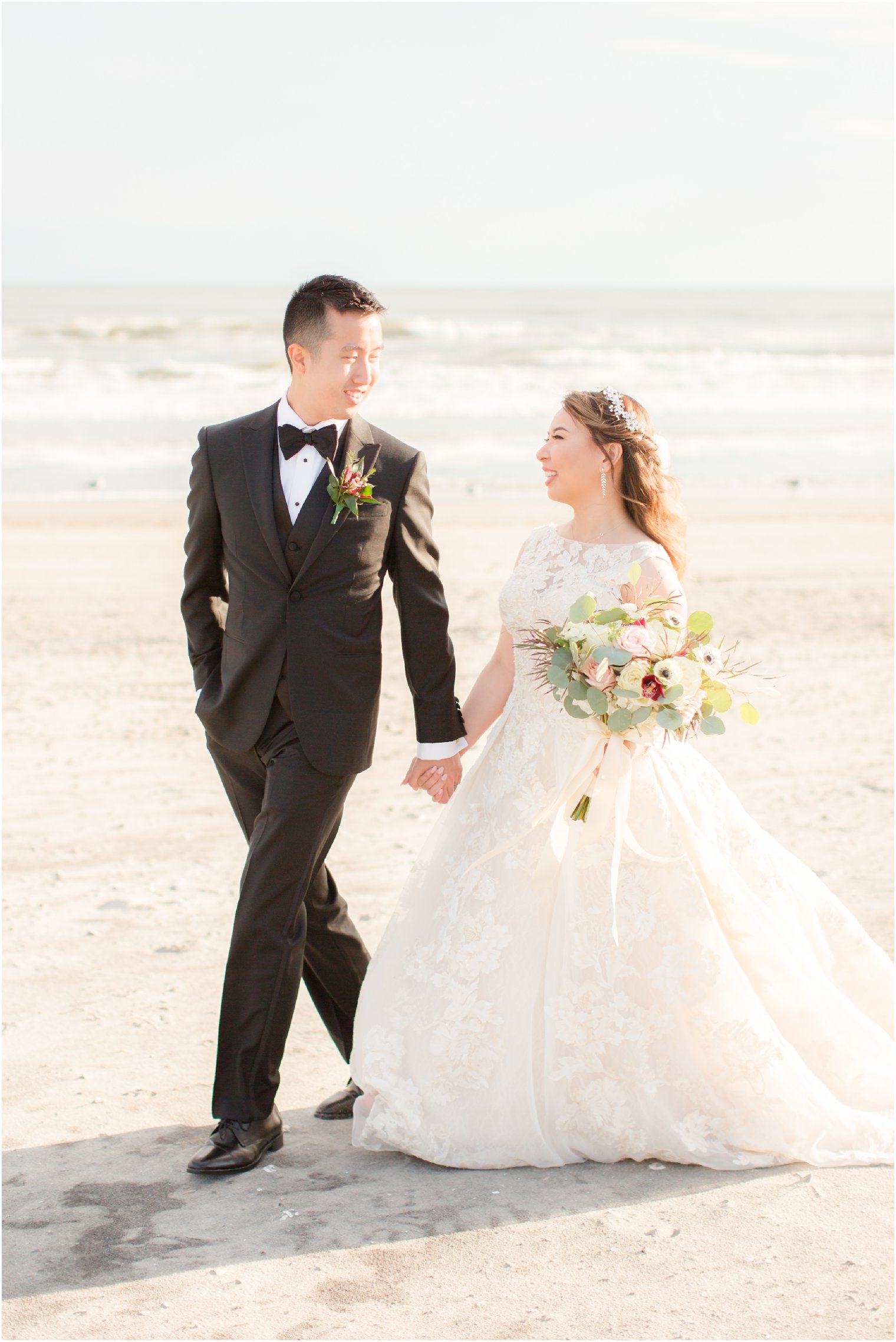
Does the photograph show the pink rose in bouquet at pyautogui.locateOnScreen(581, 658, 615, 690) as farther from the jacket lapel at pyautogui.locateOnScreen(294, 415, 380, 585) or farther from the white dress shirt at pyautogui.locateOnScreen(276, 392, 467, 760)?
the white dress shirt at pyautogui.locateOnScreen(276, 392, 467, 760)

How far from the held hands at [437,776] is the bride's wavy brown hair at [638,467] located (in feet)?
2.88

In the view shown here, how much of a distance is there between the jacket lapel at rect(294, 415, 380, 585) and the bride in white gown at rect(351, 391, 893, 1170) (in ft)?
1.82

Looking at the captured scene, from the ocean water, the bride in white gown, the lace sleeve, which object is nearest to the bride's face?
the bride in white gown

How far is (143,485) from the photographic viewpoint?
15.4 m

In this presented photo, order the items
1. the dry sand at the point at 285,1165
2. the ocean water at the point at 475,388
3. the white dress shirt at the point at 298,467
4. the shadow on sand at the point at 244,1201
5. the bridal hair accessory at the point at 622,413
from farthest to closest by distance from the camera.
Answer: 1. the ocean water at the point at 475,388
2. the bridal hair accessory at the point at 622,413
3. the white dress shirt at the point at 298,467
4. the shadow on sand at the point at 244,1201
5. the dry sand at the point at 285,1165

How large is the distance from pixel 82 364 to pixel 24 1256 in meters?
26.2

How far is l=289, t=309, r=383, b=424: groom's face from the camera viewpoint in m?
3.46

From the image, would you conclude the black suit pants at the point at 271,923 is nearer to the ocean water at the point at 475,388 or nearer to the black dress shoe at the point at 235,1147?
the black dress shoe at the point at 235,1147

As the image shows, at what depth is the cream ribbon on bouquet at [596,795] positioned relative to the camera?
3537 millimetres

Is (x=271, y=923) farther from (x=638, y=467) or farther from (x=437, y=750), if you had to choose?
(x=638, y=467)

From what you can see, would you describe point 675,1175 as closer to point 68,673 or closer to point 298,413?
point 298,413

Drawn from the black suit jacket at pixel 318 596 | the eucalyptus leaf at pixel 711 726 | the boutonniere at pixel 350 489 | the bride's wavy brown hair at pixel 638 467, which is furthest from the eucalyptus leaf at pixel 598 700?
the boutonniere at pixel 350 489

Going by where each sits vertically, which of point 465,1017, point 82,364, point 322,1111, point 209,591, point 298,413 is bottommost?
point 322,1111

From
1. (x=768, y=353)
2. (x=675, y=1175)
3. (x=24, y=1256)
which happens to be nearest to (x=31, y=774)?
(x=24, y=1256)
